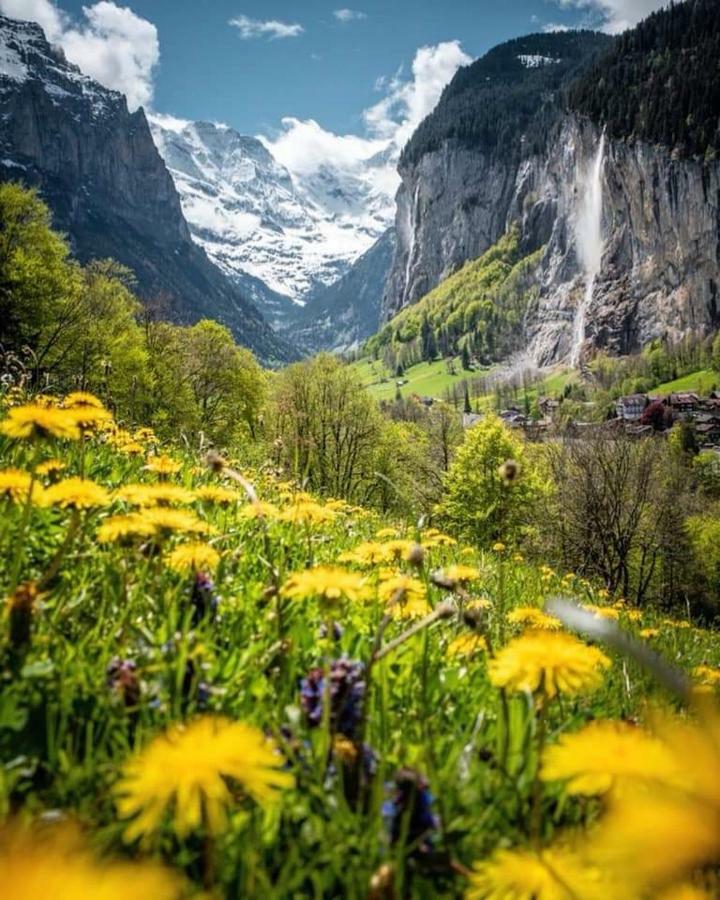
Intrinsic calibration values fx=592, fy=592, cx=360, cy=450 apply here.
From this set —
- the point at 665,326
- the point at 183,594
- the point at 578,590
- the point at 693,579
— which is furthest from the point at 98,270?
the point at 665,326

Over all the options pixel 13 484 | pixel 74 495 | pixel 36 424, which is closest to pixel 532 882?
pixel 74 495

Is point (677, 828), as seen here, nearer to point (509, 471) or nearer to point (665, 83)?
point (509, 471)

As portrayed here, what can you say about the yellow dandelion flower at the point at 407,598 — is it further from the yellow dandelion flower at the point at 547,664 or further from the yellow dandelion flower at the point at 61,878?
the yellow dandelion flower at the point at 61,878

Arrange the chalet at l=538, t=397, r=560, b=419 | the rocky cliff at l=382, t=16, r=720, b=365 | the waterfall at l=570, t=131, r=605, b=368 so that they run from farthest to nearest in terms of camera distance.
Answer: the waterfall at l=570, t=131, r=605, b=368, the chalet at l=538, t=397, r=560, b=419, the rocky cliff at l=382, t=16, r=720, b=365

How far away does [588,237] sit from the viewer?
163500mm

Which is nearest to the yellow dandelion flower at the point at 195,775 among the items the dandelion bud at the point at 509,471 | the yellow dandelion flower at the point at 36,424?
the dandelion bud at the point at 509,471

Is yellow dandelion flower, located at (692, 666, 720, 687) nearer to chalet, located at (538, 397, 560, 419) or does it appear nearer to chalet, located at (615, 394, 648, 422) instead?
chalet, located at (615, 394, 648, 422)

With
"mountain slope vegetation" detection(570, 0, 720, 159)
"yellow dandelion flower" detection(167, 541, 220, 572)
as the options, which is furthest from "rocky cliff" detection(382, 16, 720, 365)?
"yellow dandelion flower" detection(167, 541, 220, 572)

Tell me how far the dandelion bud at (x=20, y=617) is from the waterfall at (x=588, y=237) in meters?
178

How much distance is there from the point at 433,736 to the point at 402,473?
4018cm

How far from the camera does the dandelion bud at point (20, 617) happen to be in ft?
4.96

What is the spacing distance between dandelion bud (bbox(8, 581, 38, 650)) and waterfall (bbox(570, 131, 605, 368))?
177659mm

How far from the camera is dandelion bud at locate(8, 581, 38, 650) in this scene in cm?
151

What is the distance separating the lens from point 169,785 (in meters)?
0.85
